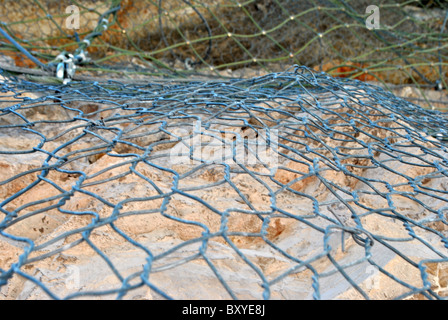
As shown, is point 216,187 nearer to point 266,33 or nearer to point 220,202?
point 220,202

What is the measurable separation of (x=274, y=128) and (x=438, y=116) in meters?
0.76

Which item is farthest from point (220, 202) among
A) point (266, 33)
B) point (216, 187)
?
point (266, 33)

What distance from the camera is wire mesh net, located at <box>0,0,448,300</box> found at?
0.73 m

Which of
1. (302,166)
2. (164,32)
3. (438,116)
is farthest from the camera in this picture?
(164,32)

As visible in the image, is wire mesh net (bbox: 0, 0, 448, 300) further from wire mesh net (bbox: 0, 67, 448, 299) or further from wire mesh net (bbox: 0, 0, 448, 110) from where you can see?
wire mesh net (bbox: 0, 0, 448, 110)

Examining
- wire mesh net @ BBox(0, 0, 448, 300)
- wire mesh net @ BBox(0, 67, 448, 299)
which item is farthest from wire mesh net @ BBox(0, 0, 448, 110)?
wire mesh net @ BBox(0, 67, 448, 299)

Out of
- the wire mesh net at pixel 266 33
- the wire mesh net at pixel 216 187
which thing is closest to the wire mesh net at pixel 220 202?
the wire mesh net at pixel 216 187

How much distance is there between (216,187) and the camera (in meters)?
1.01

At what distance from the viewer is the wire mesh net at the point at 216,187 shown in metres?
0.73

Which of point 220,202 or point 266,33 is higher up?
point 266,33

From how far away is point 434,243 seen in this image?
0.90 metres
